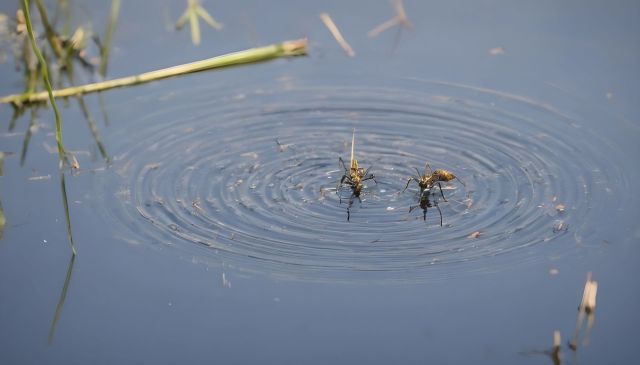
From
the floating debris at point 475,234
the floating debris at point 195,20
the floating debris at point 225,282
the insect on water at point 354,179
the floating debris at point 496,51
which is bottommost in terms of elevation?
the floating debris at point 225,282

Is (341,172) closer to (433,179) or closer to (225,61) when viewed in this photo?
(433,179)

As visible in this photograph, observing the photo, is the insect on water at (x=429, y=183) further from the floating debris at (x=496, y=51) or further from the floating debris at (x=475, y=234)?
the floating debris at (x=496, y=51)

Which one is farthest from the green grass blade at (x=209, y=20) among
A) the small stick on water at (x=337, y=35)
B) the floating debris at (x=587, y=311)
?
the floating debris at (x=587, y=311)

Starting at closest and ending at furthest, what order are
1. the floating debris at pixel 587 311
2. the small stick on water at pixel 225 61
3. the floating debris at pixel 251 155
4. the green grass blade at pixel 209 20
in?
the small stick on water at pixel 225 61 → the floating debris at pixel 587 311 → the floating debris at pixel 251 155 → the green grass blade at pixel 209 20

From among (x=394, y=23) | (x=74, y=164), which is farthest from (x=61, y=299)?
(x=394, y=23)

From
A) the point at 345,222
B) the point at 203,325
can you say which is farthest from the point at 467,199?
the point at 203,325

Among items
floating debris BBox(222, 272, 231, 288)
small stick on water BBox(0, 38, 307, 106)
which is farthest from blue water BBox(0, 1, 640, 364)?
small stick on water BBox(0, 38, 307, 106)

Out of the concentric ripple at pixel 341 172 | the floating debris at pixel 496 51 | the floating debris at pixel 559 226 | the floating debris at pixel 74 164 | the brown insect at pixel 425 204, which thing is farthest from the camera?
the floating debris at pixel 496 51
